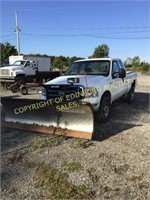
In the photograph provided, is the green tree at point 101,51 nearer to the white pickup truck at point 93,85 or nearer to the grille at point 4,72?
the grille at point 4,72

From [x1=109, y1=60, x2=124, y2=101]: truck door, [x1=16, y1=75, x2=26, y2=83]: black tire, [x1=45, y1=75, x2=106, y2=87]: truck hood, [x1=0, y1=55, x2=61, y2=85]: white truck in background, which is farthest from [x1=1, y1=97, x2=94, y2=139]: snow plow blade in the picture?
[x1=0, y1=55, x2=61, y2=85]: white truck in background

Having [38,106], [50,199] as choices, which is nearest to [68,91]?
[38,106]

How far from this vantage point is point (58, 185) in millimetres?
4020

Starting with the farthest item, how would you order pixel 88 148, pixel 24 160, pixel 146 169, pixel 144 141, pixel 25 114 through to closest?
pixel 25 114, pixel 144 141, pixel 88 148, pixel 24 160, pixel 146 169

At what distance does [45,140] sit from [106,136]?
4.84ft

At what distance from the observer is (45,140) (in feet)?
19.7

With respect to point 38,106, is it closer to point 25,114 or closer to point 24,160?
point 25,114

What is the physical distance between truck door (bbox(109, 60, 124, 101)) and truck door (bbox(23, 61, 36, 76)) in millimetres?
11513

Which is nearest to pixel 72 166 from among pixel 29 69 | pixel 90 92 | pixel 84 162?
pixel 84 162

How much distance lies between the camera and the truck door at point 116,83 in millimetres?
8394

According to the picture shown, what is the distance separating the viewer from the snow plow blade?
6070mm

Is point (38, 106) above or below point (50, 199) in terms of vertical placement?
above

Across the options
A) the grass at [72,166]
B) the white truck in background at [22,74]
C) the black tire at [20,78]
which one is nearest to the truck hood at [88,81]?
the grass at [72,166]

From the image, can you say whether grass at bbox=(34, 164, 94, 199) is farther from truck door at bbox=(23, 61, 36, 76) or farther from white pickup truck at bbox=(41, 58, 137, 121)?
truck door at bbox=(23, 61, 36, 76)
